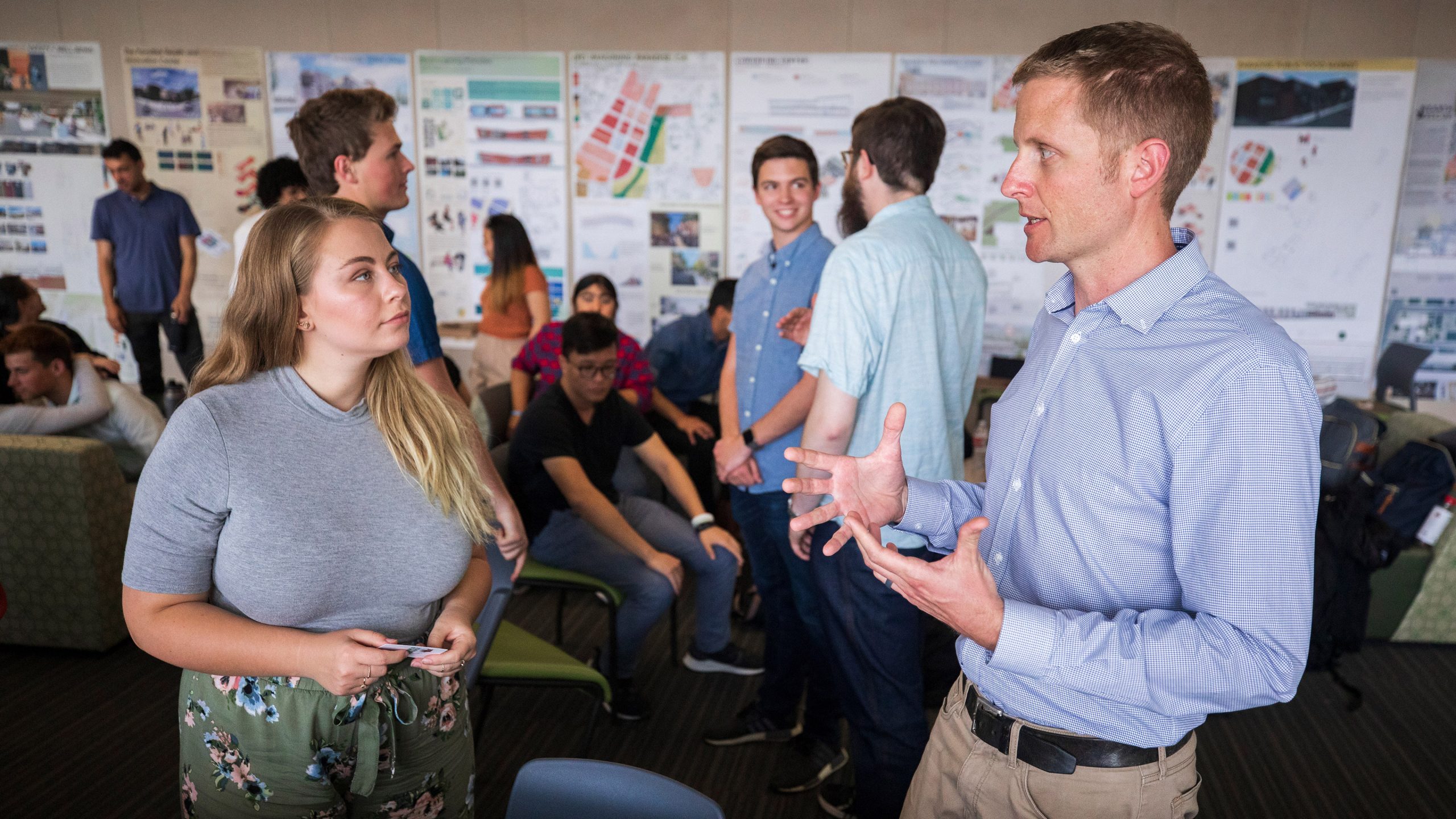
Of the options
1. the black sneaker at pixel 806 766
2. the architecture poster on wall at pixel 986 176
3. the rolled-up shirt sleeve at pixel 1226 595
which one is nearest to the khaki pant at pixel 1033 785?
the rolled-up shirt sleeve at pixel 1226 595

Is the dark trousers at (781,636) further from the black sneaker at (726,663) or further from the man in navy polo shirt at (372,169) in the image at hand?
the man in navy polo shirt at (372,169)

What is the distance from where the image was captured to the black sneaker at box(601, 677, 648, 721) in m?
3.06

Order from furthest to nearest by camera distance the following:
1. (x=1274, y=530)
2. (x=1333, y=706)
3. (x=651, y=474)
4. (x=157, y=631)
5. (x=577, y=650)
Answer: (x=651, y=474)
(x=577, y=650)
(x=1333, y=706)
(x=157, y=631)
(x=1274, y=530)

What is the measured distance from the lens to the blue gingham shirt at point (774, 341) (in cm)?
260

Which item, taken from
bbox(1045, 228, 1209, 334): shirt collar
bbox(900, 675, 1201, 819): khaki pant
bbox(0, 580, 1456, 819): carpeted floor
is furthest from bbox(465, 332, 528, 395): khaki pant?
bbox(1045, 228, 1209, 334): shirt collar

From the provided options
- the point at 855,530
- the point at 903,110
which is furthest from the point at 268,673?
the point at 903,110

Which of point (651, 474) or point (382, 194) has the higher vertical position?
point (382, 194)

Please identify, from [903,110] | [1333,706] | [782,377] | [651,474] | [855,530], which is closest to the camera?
[855,530]

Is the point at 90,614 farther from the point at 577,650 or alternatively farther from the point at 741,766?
the point at 741,766

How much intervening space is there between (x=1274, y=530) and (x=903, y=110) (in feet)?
4.84

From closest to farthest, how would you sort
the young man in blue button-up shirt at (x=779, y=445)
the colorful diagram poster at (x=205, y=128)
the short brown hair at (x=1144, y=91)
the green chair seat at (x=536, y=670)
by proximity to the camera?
1. the short brown hair at (x=1144, y=91)
2. the green chair seat at (x=536, y=670)
3. the young man in blue button-up shirt at (x=779, y=445)
4. the colorful diagram poster at (x=205, y=128)

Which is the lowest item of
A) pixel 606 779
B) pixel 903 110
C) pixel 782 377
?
pixel 606 779

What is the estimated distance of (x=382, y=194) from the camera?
7.30 feet

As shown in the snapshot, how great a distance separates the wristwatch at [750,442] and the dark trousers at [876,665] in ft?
1.33
